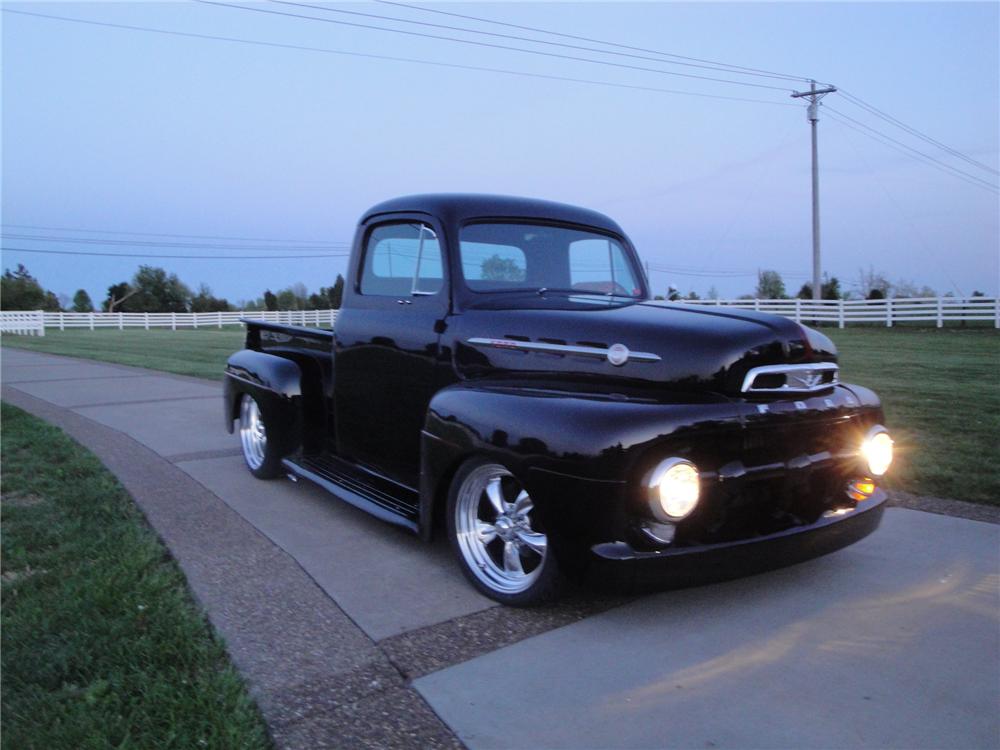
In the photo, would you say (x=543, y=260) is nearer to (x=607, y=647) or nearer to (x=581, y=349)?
(x=581, y=349)

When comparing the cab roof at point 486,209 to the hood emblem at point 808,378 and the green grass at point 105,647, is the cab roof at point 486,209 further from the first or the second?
the green grass at point 105,647

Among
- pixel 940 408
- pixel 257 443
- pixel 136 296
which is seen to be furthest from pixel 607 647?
pixel 136 296

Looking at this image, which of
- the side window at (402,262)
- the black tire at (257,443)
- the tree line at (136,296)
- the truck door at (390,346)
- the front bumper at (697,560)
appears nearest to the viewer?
the front bumper at (697,560)

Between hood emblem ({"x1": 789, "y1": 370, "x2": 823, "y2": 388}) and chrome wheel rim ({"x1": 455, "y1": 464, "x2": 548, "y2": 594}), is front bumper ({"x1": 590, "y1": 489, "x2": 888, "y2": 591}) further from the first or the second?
hood emblem ({"x1": 789, "y1": 370, "x2": 823, "y2": 388})

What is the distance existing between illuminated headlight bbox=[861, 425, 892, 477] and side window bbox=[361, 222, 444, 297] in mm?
2258

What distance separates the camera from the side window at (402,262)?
14.1 ft

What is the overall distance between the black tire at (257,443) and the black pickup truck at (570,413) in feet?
1.87

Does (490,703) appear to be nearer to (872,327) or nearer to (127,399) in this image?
(127,399)

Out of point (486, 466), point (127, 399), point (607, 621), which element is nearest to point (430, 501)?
point (486, 466)

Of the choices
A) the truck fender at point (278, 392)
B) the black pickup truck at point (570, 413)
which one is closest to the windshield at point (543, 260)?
the black pickup truck at point (570, 413)

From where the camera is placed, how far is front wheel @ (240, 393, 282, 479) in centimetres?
556

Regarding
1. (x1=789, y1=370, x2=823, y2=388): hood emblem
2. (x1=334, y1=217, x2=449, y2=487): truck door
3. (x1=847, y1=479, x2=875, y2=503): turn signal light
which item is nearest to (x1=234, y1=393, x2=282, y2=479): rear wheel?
(x1=334, y1=217, x2=449, y2=487): truck door

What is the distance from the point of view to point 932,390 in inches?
385

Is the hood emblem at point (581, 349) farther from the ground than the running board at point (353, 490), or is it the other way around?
the hood emblem at point (581, 349)
